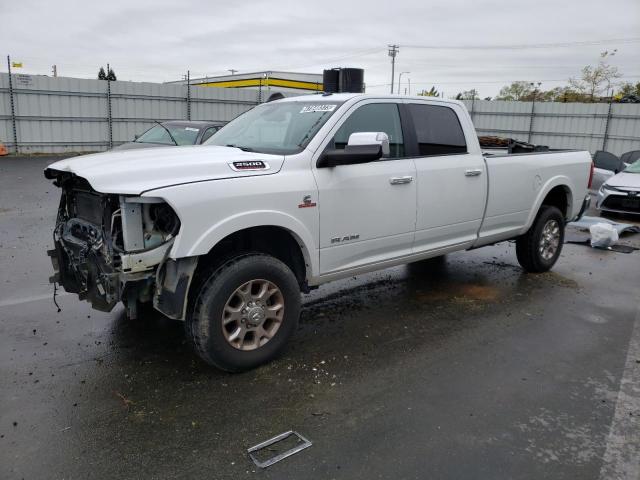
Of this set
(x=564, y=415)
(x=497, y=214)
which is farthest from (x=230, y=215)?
(x=497, y=214)

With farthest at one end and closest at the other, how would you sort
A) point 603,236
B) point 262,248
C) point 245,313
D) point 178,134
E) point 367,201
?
point 178,134, point 603,236, point 367,201, point 262,248, point 245,313

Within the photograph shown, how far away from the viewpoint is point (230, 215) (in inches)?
142

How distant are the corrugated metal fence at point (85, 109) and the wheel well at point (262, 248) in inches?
A: 764

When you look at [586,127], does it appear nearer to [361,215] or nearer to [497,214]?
[497,214]

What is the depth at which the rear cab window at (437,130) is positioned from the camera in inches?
198

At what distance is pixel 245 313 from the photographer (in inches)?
151

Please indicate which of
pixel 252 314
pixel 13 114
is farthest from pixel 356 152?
pixel 13 114

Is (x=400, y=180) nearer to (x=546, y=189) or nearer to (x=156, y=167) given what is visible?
(x=156, y=167)

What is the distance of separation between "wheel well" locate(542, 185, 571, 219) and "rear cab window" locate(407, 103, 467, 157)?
1983mm

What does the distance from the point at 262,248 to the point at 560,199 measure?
4.51m

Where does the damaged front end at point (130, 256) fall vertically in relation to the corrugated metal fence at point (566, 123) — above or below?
below

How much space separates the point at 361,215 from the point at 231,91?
21671 mm

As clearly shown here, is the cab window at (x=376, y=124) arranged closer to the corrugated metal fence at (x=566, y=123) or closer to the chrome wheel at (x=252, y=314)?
the chrome wheel at (x=252, y=314)

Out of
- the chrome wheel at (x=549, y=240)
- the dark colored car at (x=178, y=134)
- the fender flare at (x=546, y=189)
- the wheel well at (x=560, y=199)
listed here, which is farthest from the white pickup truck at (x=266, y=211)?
the dark colored car at (x=178, y=134)
